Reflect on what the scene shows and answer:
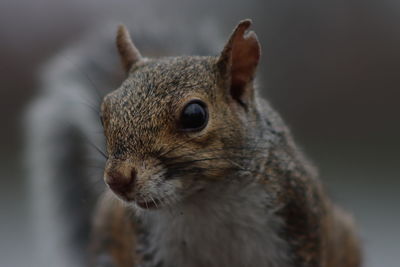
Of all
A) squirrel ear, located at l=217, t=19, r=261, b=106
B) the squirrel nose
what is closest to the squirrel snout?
the squirrel nose

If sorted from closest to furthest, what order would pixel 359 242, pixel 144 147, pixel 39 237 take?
pixel 144 147
pixel 359 242
pixel 39 237

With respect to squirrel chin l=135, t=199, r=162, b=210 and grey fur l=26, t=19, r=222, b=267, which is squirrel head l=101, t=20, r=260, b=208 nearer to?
squirrel chin l=135, t=199, r=162, b=210

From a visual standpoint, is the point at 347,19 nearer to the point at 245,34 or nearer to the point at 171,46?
the point at 171,46

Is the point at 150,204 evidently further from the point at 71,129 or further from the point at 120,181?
the point at 71,129

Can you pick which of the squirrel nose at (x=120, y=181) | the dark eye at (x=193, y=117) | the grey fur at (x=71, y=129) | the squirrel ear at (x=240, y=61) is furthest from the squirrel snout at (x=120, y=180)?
the grey fur at (x=71, y=129)

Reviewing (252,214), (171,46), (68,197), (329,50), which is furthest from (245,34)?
(329,50)

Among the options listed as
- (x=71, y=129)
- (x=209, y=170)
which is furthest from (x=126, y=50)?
(x=71, y=129)
